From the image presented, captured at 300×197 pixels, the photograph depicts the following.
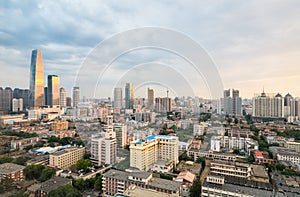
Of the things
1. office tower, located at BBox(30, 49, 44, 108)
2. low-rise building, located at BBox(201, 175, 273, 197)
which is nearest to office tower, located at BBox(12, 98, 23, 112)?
office tower, located at BBox(30, 49, 44, 108)

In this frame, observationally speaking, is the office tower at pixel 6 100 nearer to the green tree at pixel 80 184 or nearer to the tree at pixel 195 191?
the green tree at pixel 80 184

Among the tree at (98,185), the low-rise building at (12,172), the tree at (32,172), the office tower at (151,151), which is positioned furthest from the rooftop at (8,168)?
the office tower at (151,151)

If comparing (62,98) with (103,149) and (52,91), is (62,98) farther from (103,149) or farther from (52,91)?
(103,149)

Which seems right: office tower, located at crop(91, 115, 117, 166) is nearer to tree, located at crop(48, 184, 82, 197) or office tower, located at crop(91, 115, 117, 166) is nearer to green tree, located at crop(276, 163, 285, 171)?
tree, located at crop(48, 184, 82, 197)

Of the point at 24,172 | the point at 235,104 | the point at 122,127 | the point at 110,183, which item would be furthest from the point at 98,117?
the point at 235,104

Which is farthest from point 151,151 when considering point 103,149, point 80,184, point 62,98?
point 62,98

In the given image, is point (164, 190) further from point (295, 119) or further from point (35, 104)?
point (35, 104)
